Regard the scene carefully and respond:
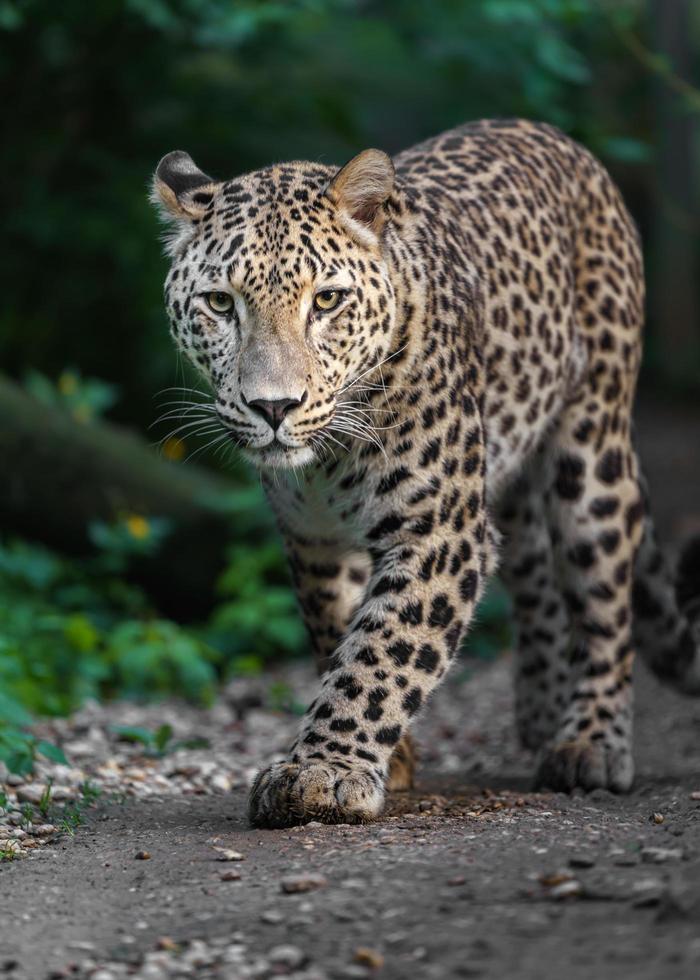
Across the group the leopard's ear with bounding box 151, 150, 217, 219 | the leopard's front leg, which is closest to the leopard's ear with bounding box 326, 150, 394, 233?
the leopard's ear with bounding box 151, 150, 217, 219

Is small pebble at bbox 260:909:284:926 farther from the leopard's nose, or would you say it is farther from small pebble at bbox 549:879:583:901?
the leopard's nose

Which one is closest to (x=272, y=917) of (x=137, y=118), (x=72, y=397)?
(x=72, y=397)

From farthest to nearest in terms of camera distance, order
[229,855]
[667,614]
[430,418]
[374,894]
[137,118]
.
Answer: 1. [137,118]
2. [667,614]
3. [430,418]
4. [229,855]
5. [374,894]

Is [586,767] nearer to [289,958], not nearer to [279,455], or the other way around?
[279,455]

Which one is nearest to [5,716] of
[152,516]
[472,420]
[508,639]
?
[472,420]

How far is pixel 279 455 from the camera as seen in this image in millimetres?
5090

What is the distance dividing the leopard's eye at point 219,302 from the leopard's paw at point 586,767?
2.58 metres

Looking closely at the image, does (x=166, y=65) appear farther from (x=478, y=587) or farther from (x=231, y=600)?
(x=478, y=587)

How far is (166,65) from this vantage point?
11953 mm

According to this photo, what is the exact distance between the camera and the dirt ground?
3.56m

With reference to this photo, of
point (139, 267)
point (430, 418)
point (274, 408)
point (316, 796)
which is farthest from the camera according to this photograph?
point (139, 267)

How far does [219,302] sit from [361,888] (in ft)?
6.92

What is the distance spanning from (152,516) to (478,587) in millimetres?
4850

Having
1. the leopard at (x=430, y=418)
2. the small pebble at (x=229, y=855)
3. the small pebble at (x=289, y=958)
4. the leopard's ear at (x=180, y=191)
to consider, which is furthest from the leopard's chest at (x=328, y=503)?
the small pebble at (x=289, y=958)
